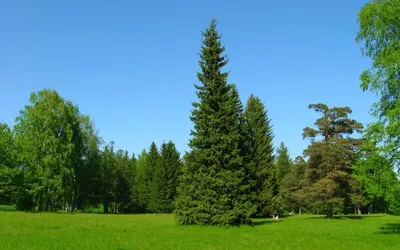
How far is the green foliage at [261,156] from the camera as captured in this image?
165 feet

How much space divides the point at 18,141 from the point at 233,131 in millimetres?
42563

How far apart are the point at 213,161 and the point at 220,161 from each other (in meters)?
0.70

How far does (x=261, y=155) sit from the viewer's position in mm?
53062

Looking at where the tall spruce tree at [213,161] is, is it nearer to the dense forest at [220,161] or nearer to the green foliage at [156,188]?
the dense forest at [220,161]

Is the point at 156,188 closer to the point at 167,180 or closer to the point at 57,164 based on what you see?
the point at 167,180

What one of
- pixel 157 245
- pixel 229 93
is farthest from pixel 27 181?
pixel 157 245

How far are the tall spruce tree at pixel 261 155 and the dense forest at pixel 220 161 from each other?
0.49 feet

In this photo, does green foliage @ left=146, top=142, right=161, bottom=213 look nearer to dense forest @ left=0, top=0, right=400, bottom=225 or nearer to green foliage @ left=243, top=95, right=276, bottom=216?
dense forest @ left=0, top=0, right=400, bottom=225

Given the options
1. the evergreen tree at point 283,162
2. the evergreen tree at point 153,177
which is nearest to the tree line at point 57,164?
the evergreen tree at point 153,177

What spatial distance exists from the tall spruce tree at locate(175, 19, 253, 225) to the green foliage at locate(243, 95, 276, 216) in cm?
1073

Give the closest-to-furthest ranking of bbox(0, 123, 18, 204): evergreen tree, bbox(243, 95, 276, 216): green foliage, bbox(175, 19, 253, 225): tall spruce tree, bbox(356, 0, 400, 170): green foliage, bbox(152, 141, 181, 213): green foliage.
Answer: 1. bbox(356, 0, 400, 170): green foliage
2. bbox(175, 19, 253, 225): tall spruce tree
3. bbox(243, 95, 276, 216): green foliage
4. bbox(0, 123, 18, 204): evergreen tree
5. bbox(152, 141, 181, 213): green foliage

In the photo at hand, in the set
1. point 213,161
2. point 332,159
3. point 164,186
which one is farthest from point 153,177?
point 213,161

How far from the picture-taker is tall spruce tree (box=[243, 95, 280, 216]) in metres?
50.2

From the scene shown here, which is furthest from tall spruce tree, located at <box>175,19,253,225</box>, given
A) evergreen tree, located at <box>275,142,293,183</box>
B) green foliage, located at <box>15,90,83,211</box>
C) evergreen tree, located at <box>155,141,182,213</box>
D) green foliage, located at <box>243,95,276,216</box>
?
evergreen tree, located at <box>275,142,293,183</box>
